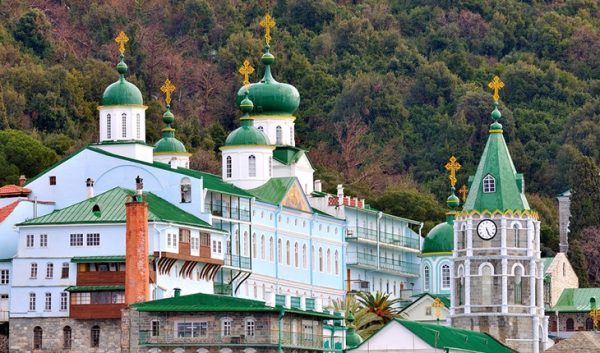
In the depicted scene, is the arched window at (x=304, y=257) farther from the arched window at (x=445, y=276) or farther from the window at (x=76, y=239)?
the window at (x=76, y=239)

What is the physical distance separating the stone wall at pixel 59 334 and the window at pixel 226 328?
714 centimetres

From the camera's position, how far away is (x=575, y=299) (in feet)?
536

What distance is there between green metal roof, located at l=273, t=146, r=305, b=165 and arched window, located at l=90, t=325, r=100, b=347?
97.6ft

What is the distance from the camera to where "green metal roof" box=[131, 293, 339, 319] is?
11538cm

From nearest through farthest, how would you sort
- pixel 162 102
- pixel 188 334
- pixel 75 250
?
pixel 188 334 → pixel 75 250 → pixel 162 102

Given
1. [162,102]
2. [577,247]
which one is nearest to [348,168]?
[162,102]

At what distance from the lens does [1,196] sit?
435 ft

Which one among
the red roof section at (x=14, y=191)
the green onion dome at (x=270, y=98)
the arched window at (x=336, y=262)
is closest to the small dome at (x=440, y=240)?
the arched window at (x=336, y=262)

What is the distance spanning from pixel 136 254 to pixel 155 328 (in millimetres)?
4240

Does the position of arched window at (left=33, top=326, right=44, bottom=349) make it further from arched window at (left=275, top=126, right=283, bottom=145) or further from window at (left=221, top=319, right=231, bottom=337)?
arched window at (left=275, top=126, right=283, bottom=145)

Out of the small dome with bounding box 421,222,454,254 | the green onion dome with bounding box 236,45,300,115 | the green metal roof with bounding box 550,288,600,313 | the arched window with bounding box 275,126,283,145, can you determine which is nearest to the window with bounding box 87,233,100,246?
the green onion dome with bounding box 236,45,300,115

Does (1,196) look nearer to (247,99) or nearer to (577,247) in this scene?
(247,99)

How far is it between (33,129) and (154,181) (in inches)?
1718

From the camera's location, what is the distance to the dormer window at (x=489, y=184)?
454ft
